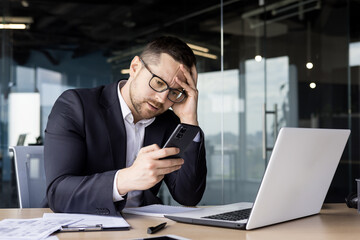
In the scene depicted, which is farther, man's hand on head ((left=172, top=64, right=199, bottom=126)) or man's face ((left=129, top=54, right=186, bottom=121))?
man's hand on head ((left=172, top=64, right=199, bottom=126))

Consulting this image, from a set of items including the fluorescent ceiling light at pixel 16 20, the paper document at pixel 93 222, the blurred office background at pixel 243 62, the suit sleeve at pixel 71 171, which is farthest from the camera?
the blurred office background at pixel 243 62

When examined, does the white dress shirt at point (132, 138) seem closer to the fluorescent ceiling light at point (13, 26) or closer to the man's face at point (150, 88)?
the man's face at point (150, 88)

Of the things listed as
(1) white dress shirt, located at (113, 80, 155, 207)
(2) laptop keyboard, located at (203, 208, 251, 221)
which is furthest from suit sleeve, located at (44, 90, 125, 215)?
(2) laptop keyboard, located at (203, 208, 251, 221)

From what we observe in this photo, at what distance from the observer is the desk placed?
1.28 m

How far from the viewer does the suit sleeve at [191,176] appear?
6.63 ft

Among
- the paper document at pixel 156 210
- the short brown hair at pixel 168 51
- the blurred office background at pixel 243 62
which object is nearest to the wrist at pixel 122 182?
the paper document at pixel 156 210

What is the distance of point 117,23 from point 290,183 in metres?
3.88

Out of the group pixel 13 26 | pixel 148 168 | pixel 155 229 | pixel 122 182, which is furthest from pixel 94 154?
pixel 13 26

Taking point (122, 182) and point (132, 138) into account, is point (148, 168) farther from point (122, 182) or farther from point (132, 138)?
point (132, 138)

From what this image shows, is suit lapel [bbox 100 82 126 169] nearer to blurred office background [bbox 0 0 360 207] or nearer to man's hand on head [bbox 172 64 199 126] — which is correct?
man's hand on head [bbox 172 64 199 126]

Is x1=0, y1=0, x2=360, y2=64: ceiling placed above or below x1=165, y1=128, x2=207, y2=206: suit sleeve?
above

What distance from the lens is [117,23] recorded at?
16.3ft

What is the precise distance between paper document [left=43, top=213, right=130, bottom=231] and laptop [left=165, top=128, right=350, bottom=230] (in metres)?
0.18

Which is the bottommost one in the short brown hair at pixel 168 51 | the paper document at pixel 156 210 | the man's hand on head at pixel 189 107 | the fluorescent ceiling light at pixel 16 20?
the paper document at pixel 156 210
